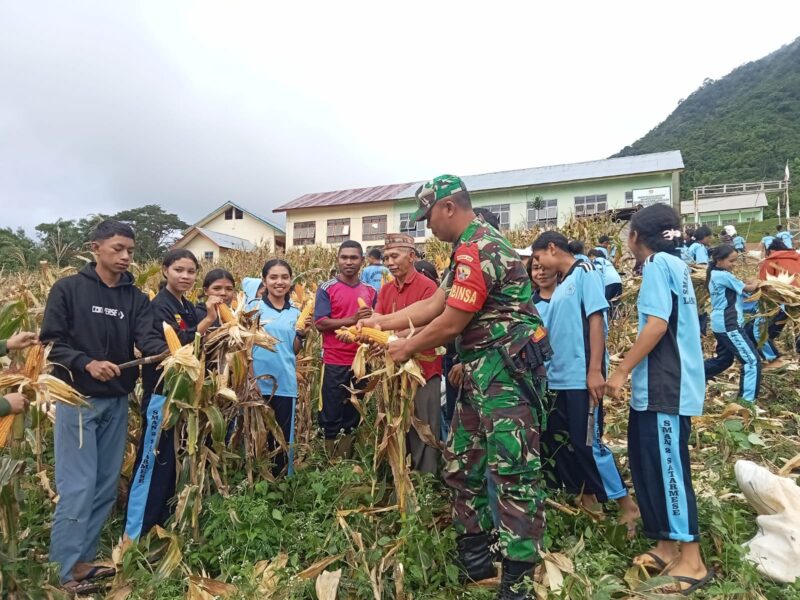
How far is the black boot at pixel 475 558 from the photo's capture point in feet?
9.11

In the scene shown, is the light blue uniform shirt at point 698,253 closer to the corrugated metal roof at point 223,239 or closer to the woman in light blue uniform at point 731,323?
the woman in light blue uniform at point 731,323

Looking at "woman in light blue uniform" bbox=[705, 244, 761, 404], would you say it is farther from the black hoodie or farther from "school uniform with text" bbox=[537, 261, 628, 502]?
the black hoodie

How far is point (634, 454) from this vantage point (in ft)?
9.25

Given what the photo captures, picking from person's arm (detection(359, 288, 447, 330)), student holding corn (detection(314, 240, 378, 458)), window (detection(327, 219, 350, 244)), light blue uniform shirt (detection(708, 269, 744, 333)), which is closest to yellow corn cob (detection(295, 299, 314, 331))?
student holding corn (detection(314, 240, 378, 458))

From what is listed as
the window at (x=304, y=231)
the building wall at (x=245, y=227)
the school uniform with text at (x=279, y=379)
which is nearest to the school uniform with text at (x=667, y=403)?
the school uniform with text at (x=279, y=379)

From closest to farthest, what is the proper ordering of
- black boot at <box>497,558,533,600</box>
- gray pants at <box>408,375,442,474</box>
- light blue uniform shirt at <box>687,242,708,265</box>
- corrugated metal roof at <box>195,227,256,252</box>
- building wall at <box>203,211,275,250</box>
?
1. black boot at <box>497,558,533,600</box>
2. gray pants at <box>408,375,442,474</box>
3. light blue uniform shirt at <box>687,242,708,265</box>
4. corrugated metal roof at <box>195,227,256,252</box>
5. building wall at <box>203,211,275,250</box>

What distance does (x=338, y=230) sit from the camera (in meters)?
32.7

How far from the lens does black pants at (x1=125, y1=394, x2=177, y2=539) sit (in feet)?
10.5

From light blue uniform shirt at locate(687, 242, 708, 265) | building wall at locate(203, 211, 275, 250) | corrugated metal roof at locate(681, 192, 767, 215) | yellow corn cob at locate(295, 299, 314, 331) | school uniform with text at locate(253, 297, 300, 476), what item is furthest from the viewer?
corrugated metal roof at locate(681, 192, 767, 215)

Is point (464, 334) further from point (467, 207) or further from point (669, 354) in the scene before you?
point (669, 354)

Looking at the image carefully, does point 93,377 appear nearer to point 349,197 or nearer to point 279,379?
point 279,379

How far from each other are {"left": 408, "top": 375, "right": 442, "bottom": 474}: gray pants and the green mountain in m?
42.5

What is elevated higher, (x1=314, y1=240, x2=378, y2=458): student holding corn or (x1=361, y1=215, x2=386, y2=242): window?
(x1=361, y1=215, x2=386, y2=242): window

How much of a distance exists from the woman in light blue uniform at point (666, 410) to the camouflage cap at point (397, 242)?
175 centimetres
